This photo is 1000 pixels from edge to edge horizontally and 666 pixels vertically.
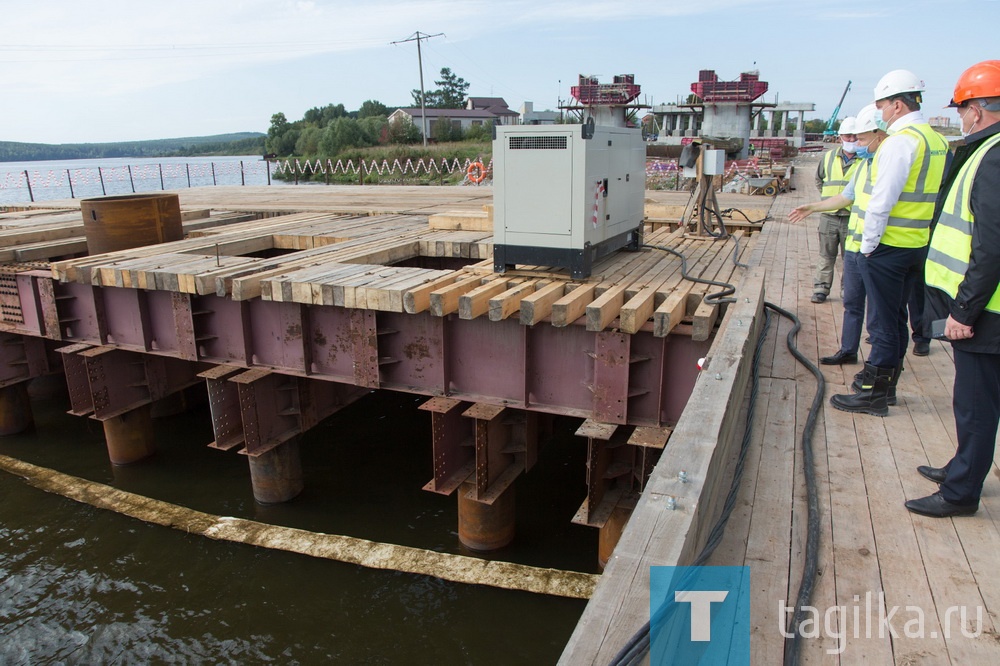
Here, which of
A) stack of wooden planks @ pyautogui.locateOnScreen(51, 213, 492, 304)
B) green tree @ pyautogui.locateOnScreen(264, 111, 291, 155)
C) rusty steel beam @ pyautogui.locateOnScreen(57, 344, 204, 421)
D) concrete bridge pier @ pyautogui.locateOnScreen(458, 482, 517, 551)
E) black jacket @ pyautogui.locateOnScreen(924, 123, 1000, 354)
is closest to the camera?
black jacket @ pyautogui.locateOnScreen(924, 123, 1000, 354)

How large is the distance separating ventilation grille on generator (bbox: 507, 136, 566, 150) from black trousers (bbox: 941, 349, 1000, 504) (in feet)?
13.2

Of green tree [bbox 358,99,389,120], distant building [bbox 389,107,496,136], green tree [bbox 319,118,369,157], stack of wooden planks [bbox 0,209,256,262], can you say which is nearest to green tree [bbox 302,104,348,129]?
green tree [bbox 358,99,389,120]

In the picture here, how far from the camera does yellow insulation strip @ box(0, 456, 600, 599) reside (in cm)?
657

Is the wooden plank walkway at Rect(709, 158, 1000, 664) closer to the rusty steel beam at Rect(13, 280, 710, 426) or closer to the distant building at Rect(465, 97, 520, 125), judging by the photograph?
the rusty steel beam at Rect(13, 280, 710, 426)

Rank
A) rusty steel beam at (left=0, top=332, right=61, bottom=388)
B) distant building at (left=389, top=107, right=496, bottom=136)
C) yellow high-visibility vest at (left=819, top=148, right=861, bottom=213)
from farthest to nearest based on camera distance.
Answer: distant building at (left=389, top=107, right=496, bottom=136), rusty steel beam at (left=0, top=332, right=61, bottom=388), yellow high-visibility vest at (left=819, top=148, right=861, bottom=213)

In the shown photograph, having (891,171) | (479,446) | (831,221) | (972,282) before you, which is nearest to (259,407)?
(479,446)

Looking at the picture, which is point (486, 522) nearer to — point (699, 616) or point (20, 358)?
point (699, 616)

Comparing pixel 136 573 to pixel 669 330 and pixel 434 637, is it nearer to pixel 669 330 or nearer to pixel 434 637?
pixel 434 637

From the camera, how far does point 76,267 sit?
27.5 ft

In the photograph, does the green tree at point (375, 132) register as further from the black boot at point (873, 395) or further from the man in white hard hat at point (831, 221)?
the black boot at point (873, 395)

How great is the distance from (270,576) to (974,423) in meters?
6.95

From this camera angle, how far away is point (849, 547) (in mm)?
2924

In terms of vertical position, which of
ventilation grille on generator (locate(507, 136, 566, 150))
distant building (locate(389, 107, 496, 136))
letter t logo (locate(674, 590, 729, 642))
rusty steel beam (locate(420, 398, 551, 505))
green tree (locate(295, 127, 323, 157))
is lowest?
rusty steel beam (locate(420, 398, 551, 505))

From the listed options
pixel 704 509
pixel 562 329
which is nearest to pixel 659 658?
pixel 704 509
